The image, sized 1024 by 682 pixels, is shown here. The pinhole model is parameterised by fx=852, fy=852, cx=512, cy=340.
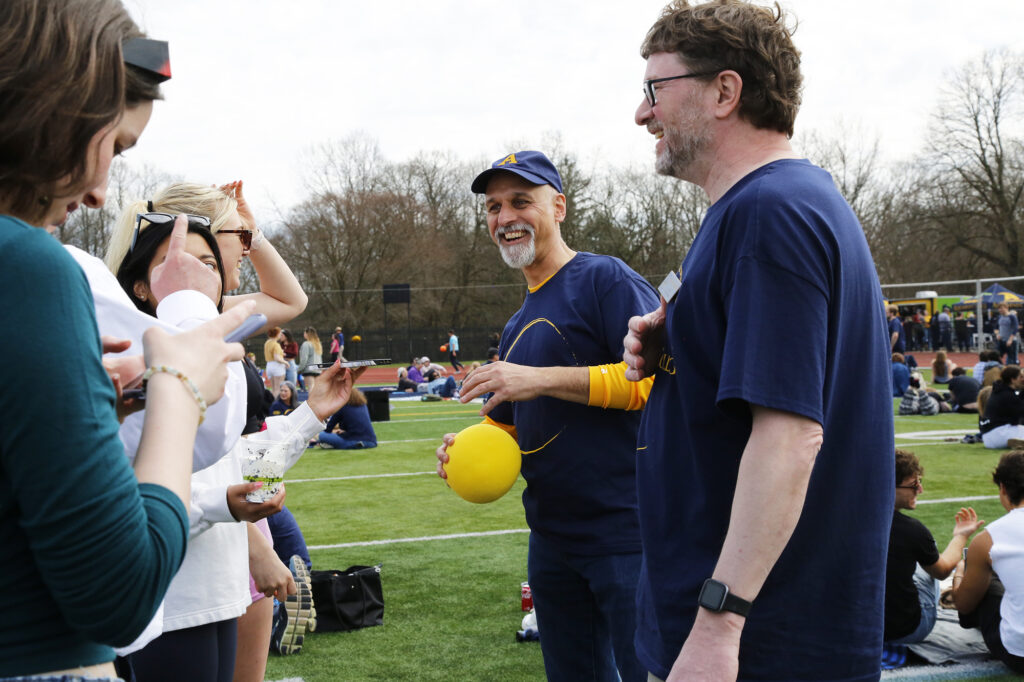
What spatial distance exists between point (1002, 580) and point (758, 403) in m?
4.20

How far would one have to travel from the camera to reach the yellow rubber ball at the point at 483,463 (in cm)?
358

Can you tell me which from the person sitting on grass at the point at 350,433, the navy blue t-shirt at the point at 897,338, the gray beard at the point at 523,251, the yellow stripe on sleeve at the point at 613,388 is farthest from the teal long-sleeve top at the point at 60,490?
the navy blue t-shirt at the point at 897,338

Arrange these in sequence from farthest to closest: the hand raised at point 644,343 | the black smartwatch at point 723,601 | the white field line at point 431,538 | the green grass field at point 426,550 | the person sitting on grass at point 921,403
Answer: the person sitting on grass at point 921,403
the white field line at point 431,538
the green grass field at point 426,550
the hand raised at point 644,343
the black smartwatch at point 723,601

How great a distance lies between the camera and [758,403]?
1.75 m

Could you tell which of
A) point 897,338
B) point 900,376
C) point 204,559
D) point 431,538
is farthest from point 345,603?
point 897,338

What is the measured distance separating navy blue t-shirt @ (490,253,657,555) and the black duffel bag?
112 inches

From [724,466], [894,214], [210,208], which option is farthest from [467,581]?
[894,214]

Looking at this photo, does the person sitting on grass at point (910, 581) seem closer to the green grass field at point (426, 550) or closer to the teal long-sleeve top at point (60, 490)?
the green grass field at point (426, 550)

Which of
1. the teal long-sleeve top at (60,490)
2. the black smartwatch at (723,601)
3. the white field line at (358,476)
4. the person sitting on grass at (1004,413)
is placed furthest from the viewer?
the person sitting on grass at (1004,413)

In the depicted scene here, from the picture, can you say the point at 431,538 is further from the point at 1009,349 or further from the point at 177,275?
the point at 1009,349

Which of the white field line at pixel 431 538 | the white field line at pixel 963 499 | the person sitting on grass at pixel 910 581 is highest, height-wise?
the person sitting on grass at pixel 910 581

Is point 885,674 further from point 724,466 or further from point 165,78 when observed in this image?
point 165,78

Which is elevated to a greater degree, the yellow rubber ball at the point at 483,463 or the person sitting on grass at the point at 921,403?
the yellow rubber ball at the point at 483,463

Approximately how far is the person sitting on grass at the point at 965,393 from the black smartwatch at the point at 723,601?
17940mm
